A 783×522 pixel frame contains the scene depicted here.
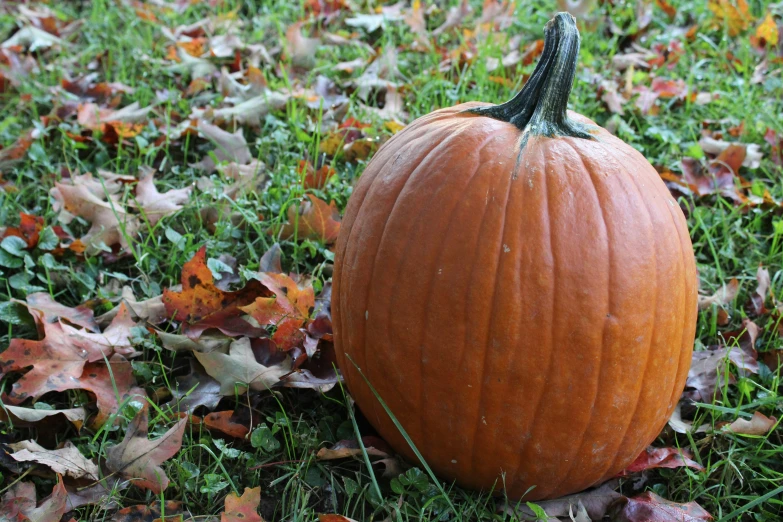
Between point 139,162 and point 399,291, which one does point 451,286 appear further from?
point 139,162

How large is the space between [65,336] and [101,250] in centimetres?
58

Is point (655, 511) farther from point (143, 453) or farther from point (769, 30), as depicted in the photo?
point (769, 30)

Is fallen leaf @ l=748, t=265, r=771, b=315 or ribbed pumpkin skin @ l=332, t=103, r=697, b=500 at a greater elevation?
ribbed pumpkin skin @ l=332, t=103, r=697, b=500

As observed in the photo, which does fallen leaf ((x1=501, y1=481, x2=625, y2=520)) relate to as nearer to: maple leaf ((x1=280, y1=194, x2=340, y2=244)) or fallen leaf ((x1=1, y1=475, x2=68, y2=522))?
fallen leaf ((x1=1, y1=475, x2=68, y2=522))

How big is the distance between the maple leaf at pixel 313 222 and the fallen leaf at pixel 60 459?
3.66 feet

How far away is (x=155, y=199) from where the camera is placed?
2916 millimetres

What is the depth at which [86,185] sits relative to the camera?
2.98m

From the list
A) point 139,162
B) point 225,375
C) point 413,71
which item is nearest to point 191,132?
point 139,162

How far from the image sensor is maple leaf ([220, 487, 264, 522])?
176 centimetres

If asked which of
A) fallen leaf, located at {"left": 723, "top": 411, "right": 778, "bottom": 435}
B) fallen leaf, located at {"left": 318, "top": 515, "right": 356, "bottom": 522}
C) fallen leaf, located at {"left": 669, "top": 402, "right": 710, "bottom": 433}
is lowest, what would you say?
fallen leaf, located at {"left": 669, "top": 402, "right": 710, "bottom": 433}

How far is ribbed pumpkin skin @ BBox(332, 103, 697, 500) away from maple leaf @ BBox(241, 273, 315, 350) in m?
0.47

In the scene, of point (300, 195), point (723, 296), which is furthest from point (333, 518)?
point (723, 296)

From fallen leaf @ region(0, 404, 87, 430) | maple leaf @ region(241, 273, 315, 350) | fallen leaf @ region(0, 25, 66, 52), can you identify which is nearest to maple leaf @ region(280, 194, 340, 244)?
maple leaf @ region(241, 273, 315, 350)

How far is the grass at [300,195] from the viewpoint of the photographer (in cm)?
192
